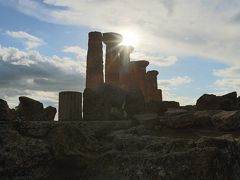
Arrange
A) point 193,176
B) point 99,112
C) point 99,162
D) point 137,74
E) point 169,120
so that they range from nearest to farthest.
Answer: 1. point 193,176
2. point 99,162
3. point 169,120
4. point 99,112
5. point 137,74

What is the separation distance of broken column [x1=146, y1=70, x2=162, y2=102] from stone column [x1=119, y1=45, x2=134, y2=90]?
2.12 metres

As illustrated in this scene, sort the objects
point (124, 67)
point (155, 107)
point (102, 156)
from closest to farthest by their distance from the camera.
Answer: point (102, 156), point (155, 107), point (124, 67)

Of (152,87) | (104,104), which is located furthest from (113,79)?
(104,104)

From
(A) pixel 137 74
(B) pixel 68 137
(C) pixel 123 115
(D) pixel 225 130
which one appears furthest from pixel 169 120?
(A) pixel 137 74

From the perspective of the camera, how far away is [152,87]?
121ft

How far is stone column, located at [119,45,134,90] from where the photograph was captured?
3600 centimetres

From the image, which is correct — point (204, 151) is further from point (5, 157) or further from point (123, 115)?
point (123, 115)

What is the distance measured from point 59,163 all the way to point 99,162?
70cm

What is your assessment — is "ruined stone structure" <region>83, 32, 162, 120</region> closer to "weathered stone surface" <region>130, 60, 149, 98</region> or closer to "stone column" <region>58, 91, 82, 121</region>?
"weathered stone surface" <region>130, 60, 149, 98</region>

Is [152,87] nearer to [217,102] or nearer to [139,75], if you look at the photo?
[139,75]

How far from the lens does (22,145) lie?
15.0 feet

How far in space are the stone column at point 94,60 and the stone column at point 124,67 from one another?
183 inches

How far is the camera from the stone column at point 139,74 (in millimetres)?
36806

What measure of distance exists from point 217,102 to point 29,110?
636cm
